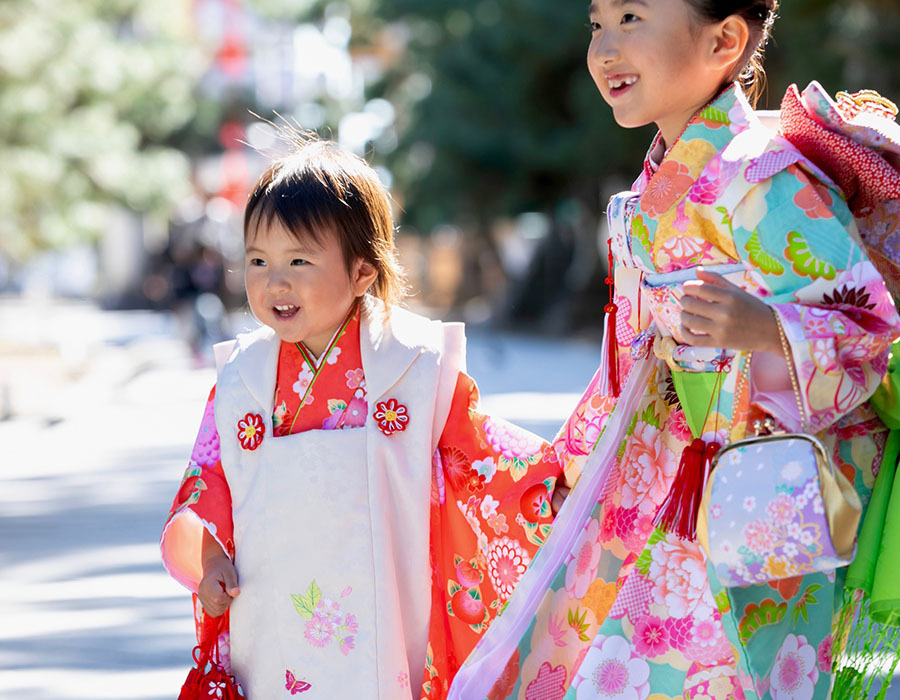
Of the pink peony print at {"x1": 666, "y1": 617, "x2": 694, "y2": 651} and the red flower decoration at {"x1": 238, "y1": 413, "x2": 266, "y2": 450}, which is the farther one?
the red flower decoration at {"x1": 238, "y1": 413, "x2": 266, "y2": 450}

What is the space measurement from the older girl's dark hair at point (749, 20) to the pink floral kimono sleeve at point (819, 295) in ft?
1.10

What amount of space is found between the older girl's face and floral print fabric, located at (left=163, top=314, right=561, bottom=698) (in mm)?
764

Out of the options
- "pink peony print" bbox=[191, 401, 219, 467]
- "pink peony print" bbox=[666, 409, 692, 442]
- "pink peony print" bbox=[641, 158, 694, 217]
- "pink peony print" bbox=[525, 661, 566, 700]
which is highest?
"pink peony print" bbox=[641, 158, 694, 217]

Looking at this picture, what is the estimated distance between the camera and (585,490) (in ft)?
8.25

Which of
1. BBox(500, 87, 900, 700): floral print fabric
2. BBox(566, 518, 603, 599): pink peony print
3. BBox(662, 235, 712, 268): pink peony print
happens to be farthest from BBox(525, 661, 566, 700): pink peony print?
BBox(662, 235, 712, 268): pink peony print

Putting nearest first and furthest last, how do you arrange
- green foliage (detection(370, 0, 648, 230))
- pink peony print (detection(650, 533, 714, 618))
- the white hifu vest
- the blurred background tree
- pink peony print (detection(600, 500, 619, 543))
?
1. pink peony print (detection(650, 533, 714, 618))
2. pink peony print (detection(600, 500, 619, 543))
3. the white hifu vest
4. the blurred background tree
5. green foliage (detection(370, 0, 648, 230))

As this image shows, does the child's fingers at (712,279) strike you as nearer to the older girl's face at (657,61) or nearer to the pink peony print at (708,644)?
the older girl's face at (657,61)

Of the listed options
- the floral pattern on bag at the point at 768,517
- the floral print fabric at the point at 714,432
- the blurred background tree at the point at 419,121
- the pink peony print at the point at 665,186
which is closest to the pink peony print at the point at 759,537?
the floral pattern on bag at the point at 768,517

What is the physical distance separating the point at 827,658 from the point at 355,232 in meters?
1.29

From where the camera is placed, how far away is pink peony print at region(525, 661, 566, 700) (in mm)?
2566

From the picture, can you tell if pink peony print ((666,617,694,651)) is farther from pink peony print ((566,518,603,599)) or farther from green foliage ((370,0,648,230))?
green foliage ((370,0,648,230))

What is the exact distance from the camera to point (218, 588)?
2789 mm

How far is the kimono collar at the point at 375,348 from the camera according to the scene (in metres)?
2.83

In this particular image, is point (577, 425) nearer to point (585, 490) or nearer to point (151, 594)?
point (585, 490)
